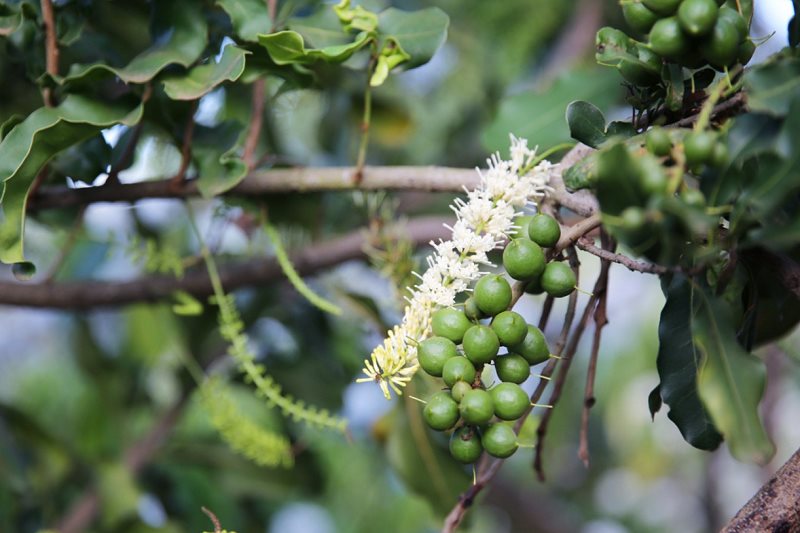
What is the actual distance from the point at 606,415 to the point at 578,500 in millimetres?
232

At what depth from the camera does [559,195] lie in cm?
53

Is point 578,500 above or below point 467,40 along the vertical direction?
below

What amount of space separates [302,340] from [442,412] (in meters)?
0.67

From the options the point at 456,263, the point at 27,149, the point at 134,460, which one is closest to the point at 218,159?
the point at 27,149

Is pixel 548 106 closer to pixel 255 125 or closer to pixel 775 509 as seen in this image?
pixel 255 125

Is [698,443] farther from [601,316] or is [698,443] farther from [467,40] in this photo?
[467,40]

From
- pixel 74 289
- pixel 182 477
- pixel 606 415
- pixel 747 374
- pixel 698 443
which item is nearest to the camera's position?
pixel 747 374

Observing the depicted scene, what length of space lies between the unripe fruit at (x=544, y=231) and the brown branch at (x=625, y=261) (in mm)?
24

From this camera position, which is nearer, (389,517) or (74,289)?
(74,289)

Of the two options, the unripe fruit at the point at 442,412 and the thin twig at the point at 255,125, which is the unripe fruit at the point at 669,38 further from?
the thin twig at the point at 255,125

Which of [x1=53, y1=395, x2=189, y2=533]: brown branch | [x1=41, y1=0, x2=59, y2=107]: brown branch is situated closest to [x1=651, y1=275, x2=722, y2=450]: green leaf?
[x1=41, y1=0, x2=59, y2=107]: brown branch

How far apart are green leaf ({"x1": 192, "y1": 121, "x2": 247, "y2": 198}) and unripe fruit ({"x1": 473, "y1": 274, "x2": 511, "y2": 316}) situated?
281 millimetres

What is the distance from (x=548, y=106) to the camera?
2.68 ft

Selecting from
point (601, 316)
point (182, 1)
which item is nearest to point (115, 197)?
point (182, 1)
